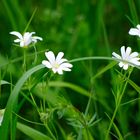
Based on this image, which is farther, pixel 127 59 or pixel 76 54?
pixel 76 54

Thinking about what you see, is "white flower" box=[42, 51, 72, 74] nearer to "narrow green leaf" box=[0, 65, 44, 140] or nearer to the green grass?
"narrow green leaf" box=[0, 65, 44, 140]

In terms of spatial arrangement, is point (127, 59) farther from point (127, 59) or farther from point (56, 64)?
point (56, 64)

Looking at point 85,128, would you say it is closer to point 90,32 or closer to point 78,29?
point 78,29

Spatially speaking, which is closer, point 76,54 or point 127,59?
point 127,59

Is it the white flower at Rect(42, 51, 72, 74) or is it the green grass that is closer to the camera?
the white flower at Rect(42, 51, 72, 74)

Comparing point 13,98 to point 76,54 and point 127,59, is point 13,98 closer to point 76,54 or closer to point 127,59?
point 127,59

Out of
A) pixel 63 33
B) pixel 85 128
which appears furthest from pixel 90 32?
pixel 85 128

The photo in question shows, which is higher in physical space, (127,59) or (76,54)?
(76,54)

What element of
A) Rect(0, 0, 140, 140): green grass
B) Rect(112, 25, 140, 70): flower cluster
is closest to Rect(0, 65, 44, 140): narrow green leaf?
Rect(112, 25, 140, 70): flower cluster

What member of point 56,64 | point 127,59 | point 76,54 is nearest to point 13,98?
point 56,64

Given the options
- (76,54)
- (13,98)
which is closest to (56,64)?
(13,98)

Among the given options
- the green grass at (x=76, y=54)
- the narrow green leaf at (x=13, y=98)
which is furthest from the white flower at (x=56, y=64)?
the green grass at (x=76, y=54)

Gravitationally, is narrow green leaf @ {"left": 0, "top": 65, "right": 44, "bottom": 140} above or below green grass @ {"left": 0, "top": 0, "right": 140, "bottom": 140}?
below
